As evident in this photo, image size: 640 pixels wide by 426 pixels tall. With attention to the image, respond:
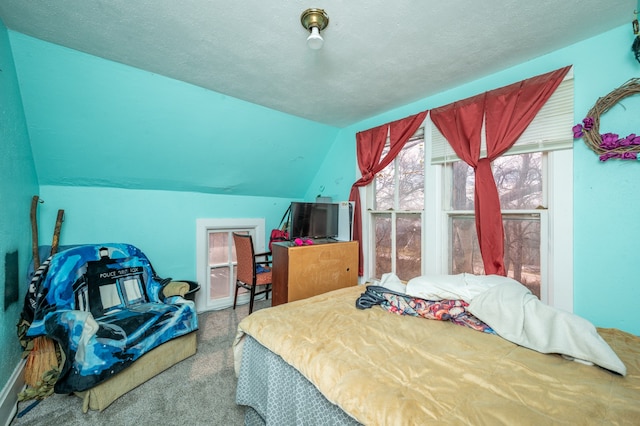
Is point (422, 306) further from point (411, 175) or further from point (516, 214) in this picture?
point (411, 175)

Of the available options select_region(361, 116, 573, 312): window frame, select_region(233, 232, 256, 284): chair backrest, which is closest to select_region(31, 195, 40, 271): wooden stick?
select_region(233, 232, 256, 284): chair backrest

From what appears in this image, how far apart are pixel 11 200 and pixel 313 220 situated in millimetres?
2463

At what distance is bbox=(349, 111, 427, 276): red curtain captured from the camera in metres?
2.60

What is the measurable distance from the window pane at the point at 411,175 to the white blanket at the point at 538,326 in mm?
1273

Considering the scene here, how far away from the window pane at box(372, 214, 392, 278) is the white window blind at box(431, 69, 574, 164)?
1359mm

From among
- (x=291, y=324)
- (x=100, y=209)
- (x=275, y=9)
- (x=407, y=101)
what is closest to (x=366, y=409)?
(x=291, y=324)

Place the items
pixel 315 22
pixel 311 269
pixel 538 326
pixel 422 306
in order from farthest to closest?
1. pixel 311 269
2. pixel 422 306
3. pixel 315 22
4. pixel 538 326

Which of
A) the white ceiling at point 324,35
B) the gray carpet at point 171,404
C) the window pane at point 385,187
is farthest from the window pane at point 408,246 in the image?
the gray carpet at point 171,404

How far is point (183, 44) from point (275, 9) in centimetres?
74

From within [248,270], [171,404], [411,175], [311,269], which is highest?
[411,175]

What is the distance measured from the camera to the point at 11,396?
158cm

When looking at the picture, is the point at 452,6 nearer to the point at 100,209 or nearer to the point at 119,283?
the point at 119,283

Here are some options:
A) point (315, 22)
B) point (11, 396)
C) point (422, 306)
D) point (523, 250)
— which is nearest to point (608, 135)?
point (523, 250)

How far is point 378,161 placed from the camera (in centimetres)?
288
